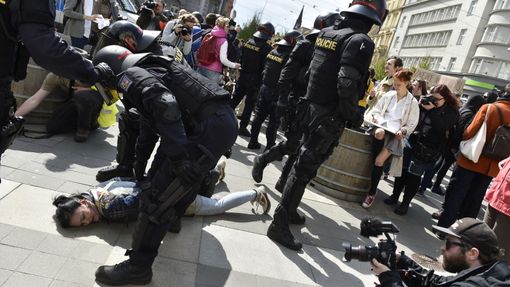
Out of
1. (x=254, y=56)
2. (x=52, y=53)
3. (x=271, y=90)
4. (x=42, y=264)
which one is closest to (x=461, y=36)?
(x=254, y=56)

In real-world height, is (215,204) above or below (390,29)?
below

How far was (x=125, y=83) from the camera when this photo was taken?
8.04 ft

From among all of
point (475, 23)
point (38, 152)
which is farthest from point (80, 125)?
point (475, 23)

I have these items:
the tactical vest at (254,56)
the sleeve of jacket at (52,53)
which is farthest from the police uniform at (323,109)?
the tactical vest at (254,56)

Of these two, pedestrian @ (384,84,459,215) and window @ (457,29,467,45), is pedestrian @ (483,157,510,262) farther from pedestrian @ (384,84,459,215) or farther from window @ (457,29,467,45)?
window @ (457,29,467,45)

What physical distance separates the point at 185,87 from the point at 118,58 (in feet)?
1.65

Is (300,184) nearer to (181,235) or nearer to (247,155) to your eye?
(181,235)

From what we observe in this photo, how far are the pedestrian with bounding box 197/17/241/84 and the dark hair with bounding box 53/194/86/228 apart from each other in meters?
3.98

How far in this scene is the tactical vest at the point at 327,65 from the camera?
12.1 feet

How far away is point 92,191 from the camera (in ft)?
11.2

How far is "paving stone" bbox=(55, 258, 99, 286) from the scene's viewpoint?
2672 millimetres

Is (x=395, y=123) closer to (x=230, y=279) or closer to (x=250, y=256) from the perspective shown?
(x=250, y=256)

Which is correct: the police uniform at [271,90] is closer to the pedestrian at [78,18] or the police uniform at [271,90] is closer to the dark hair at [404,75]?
the dark hair at [404,75]

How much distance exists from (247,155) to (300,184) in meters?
2.80
